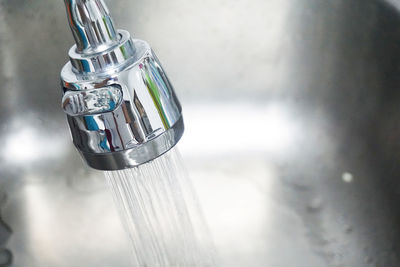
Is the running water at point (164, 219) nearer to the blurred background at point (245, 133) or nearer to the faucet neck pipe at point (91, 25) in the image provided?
the blurred background at point (245, 133)

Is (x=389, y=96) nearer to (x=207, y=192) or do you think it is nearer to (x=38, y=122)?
(x=207, y=192)

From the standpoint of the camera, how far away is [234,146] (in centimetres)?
54

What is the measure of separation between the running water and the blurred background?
0.8 inches

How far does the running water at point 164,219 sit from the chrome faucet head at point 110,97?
10 centimetres

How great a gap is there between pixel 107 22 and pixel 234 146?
0.32 metres

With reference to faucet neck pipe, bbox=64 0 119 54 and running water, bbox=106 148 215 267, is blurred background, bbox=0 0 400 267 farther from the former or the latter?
faucet neck pipe, bbox=64 0 119 54

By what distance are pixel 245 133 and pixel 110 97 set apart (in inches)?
12.8

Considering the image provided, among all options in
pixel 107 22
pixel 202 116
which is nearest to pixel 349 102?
pixel 202 116

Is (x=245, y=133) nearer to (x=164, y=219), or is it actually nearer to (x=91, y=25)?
(x=164, y=219)

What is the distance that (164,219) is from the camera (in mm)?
435

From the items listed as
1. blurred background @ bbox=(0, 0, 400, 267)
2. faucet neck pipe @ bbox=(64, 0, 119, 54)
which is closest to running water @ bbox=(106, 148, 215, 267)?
blurred background @ bbox=(0, 0, 400, 267)

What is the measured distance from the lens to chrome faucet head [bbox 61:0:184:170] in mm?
233

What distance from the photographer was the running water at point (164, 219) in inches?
14.1

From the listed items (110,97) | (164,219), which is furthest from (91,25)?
(164,219)
